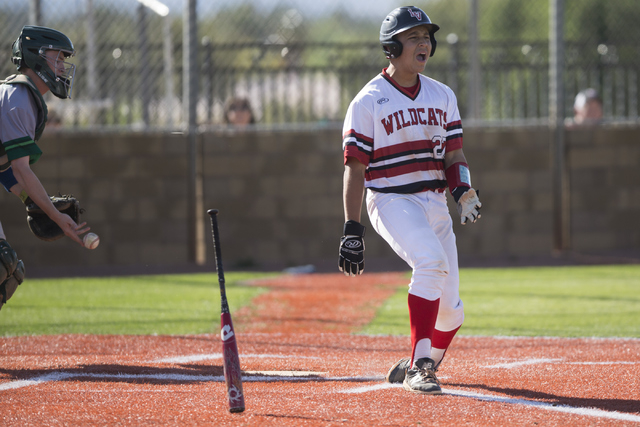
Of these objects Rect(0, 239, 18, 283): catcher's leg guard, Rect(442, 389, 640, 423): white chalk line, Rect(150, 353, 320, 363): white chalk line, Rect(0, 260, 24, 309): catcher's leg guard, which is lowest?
Rect(150, 353, 320, 363): white chalk line

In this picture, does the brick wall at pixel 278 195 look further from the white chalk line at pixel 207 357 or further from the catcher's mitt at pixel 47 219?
the catcher's mitt at pixel 47 219

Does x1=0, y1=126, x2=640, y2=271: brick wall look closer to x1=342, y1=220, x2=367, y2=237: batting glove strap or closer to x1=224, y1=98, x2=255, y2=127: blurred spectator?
x1=224, y1=98, x2=255, y2=127: blurred spectator

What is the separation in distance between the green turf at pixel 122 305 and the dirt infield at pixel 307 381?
1.77 ft

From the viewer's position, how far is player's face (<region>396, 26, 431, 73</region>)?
15.7 ft

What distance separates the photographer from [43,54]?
16.9 ft

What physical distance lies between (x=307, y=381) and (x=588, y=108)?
30.2 ft

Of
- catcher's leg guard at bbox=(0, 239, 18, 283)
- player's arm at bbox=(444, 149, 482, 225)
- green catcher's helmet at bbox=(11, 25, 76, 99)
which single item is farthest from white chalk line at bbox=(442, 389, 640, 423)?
green catcher's helmet at bbox=(11, 25, 76, 99)

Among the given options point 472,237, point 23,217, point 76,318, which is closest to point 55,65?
point 76,318

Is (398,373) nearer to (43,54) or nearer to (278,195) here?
(43,54)

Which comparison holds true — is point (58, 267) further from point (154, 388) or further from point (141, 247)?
point (154, 388)

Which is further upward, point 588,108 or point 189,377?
point 588,108

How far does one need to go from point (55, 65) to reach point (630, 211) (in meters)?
9.89

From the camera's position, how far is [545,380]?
472 cm

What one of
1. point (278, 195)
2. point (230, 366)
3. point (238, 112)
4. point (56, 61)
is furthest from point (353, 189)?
point (238, 112)
